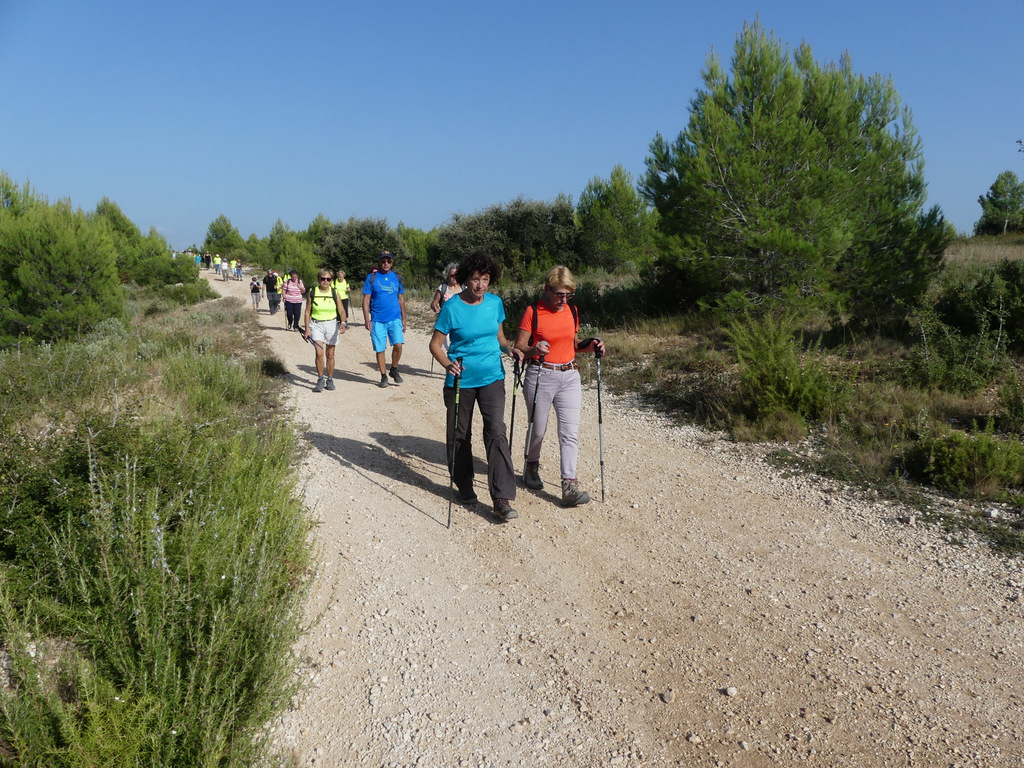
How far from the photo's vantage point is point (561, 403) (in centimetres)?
553

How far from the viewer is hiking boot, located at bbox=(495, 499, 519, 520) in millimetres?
5113

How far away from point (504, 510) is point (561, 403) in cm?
107

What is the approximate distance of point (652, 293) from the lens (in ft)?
52.4

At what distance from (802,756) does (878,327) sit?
10.2 m

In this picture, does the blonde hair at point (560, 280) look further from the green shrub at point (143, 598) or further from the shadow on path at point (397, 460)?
the green shrub at point (143, 598)

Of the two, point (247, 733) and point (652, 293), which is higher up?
point (652, 293)

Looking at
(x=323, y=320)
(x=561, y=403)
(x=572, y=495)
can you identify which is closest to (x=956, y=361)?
(x=561, y=403)

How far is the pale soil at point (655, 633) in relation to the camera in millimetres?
2889

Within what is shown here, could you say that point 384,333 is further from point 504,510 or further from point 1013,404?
point 1013,404

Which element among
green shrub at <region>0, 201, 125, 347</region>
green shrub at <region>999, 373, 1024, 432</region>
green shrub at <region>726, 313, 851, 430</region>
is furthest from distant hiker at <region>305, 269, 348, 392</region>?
green shrub at <region>999, 373, 1024, 432</region>

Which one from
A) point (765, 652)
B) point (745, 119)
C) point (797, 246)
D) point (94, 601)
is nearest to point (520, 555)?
point (765, 652)

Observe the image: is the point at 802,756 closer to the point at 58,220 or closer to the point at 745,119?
the point at 745,119

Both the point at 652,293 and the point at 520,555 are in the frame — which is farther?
the point at 652,293

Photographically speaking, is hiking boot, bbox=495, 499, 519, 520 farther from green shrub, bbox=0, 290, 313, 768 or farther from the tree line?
the tree line
